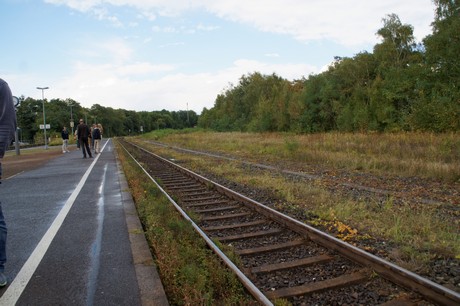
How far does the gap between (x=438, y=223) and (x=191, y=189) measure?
6.07 metres

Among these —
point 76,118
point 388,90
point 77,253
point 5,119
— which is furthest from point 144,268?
point 76,118

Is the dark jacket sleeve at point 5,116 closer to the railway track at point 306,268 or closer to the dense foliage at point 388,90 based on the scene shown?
the railway track at point 306,268

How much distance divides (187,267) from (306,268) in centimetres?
147

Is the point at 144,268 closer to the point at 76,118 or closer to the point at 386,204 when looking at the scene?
the point at 386,204

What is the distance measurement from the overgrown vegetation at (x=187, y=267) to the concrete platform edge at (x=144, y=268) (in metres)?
0.10

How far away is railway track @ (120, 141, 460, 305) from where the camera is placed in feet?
11.9

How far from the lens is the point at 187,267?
403 cm

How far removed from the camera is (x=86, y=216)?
23.5 feet

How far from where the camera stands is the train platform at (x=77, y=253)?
3.78 metres

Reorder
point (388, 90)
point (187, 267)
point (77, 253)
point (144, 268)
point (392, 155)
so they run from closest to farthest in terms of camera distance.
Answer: point (187, 267)
point (144, 268)
point (77, 253)
point (392, 155)
point (388, 90)

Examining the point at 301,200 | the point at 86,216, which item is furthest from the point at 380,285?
the point at 86,216

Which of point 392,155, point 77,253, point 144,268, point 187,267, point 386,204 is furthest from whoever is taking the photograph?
point 392,155

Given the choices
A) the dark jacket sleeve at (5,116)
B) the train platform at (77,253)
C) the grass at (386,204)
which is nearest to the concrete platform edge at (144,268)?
the train platform at (77,253)

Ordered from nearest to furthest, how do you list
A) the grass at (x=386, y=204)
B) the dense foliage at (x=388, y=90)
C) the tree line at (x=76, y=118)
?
the grass at (x=386, y=204), the dense foliage at (x=388, y=90), the tree line at (x=76, y=118)
